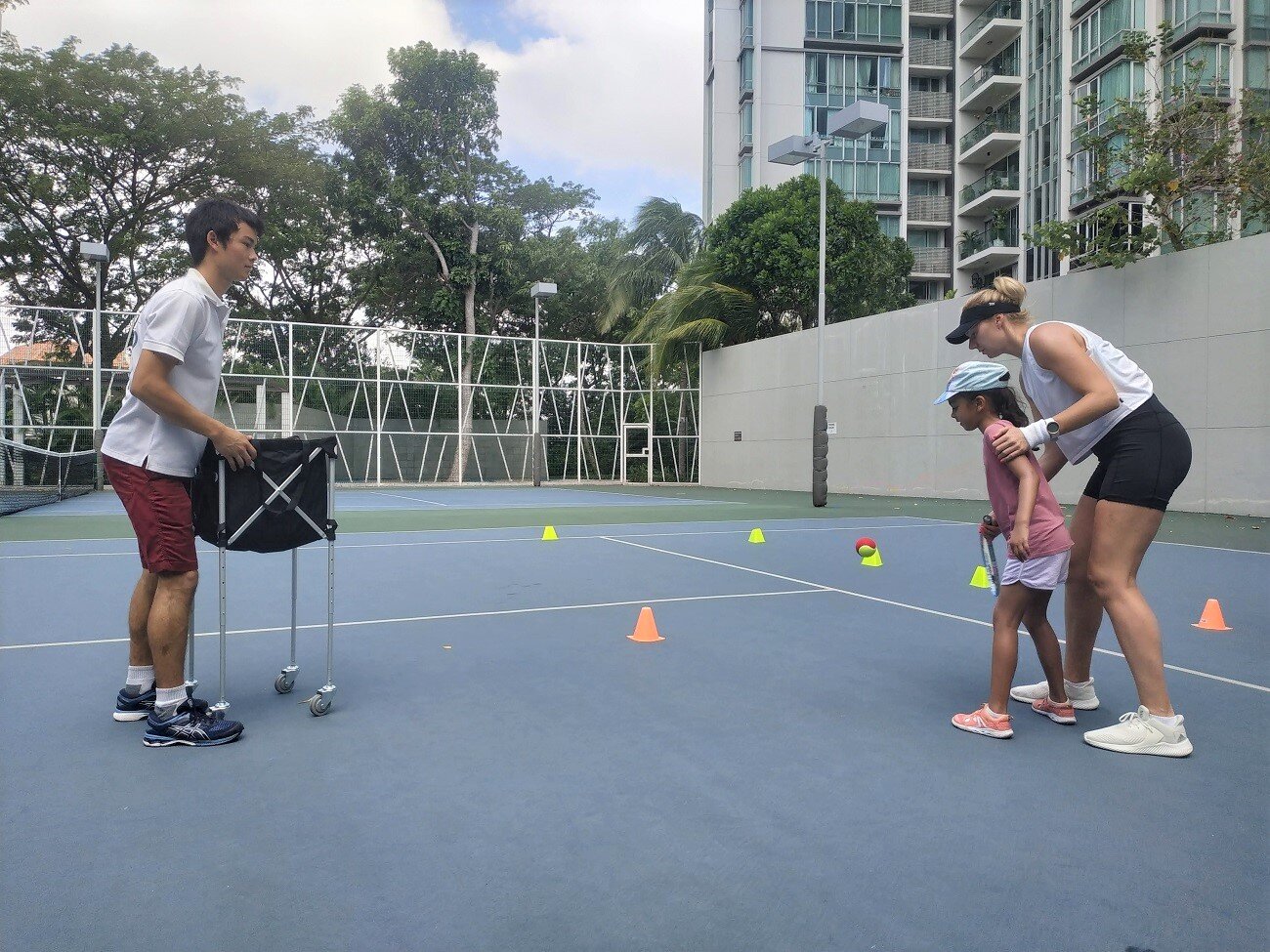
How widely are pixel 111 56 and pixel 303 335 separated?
34.1 feet

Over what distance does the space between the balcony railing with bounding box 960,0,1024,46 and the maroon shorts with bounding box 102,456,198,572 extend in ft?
145

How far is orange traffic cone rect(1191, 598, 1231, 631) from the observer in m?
5.64

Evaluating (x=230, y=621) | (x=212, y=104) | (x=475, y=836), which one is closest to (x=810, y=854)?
(x=475, y=836)

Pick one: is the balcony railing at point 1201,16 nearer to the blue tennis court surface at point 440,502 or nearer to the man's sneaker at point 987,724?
the blue tennis court surface at point 440,502

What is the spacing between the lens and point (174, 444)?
11.6ft

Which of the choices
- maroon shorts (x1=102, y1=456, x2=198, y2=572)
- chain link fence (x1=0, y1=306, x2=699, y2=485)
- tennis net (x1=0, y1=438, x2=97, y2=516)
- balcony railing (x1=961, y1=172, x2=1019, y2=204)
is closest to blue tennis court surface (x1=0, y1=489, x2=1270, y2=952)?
maroon shorts (x1=102, y1=456, x2=198, y2=572)

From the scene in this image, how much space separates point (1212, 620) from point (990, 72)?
4267 centimetres

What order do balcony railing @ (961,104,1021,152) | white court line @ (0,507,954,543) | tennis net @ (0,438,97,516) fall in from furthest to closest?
balcony railing @ (961,104,1021,152) → tennis net @ (0,438,97,516) → white court line @ (0,507,954,543)

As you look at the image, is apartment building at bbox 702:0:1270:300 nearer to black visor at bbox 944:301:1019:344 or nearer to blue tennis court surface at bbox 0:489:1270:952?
blue tennis court surface at bbox 0:489:1270:952

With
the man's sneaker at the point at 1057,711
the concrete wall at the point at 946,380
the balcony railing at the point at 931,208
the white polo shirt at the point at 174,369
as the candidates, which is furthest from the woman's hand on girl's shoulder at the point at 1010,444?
the balcony railing at the point at 931,208

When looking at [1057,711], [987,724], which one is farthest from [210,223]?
[1057,711]

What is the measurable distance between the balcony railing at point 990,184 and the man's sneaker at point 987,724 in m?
41.8

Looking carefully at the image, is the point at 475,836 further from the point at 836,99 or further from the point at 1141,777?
the point at 836,99

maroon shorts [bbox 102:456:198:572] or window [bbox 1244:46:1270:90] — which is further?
window [bbox 1244:46:1270:90]
